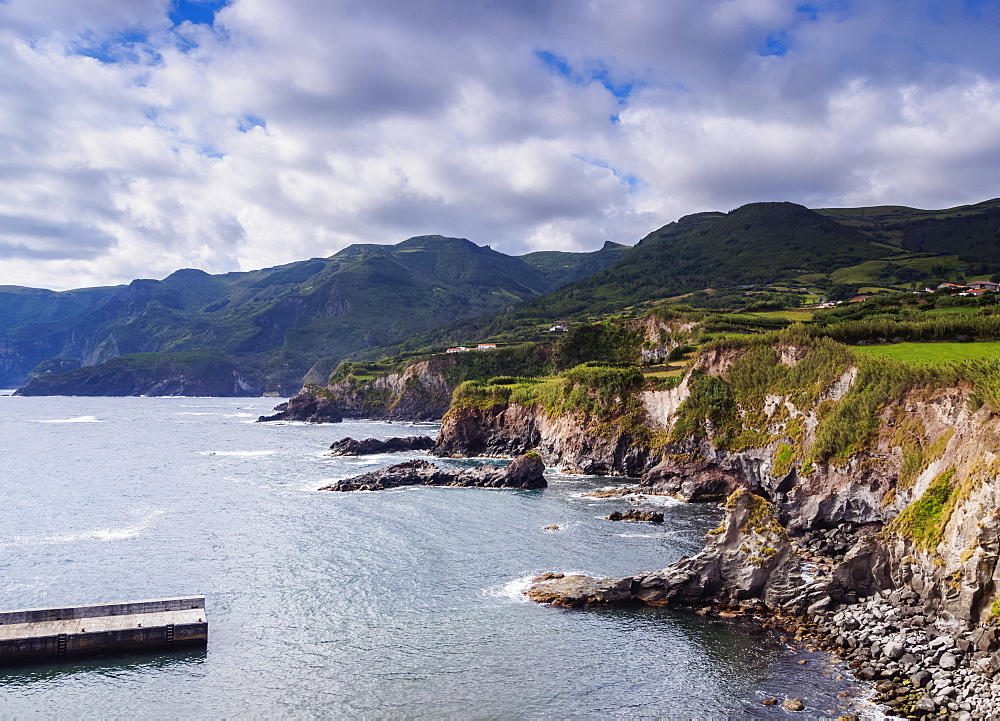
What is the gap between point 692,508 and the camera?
208 feet

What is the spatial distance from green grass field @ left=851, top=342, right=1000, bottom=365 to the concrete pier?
56560 millimetres

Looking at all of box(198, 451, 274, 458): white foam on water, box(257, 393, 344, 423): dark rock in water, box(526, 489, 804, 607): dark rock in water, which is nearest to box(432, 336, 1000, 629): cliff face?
box(526, 489, 804, 607): dark rock in water

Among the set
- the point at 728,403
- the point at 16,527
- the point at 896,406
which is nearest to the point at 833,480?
→ the point at 896,406

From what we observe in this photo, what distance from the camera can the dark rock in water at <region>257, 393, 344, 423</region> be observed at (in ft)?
584

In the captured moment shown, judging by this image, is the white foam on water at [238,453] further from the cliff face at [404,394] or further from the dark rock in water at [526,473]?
the cliff face at [404,394]

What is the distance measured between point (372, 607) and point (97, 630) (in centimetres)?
1438

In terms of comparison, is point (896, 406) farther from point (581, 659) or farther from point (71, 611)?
point (71, 611)

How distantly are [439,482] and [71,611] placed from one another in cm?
4796

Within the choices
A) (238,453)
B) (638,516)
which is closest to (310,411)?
(238,453)

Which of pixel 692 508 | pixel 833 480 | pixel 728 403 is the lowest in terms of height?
pixel 692 508

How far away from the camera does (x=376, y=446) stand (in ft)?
362

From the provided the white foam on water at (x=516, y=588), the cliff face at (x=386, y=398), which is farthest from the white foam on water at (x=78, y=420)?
the white foam on water at (x=516, y=588)

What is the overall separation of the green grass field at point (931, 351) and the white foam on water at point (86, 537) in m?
69.2

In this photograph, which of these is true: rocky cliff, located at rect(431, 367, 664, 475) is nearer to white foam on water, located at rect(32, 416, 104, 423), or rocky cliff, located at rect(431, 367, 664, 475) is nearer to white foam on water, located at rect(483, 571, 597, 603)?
white foam on water, located at rect(483, 571, 597, 603)
